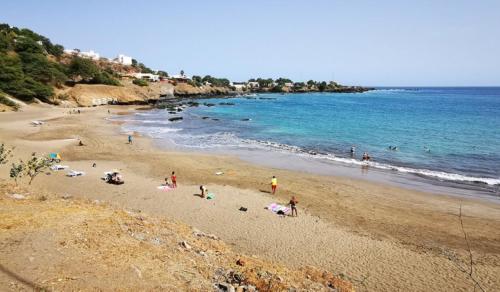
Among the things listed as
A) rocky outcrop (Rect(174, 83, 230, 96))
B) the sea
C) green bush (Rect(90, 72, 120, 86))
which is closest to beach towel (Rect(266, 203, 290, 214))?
the sea

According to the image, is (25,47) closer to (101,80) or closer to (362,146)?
(101,80)

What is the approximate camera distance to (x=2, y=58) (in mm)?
60188

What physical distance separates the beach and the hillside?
2.44 m

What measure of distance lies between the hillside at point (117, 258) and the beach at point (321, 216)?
8.01 feet

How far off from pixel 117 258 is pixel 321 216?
434 inches

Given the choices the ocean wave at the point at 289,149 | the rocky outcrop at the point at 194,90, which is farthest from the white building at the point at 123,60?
the ocean wave at the point at 289,149

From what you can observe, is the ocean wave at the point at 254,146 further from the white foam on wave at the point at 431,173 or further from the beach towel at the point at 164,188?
the beach towel at the point at 164,188

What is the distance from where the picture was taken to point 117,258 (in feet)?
32.4

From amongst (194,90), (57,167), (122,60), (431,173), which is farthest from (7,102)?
(122,60)

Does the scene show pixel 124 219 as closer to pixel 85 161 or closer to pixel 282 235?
pixel 282 235

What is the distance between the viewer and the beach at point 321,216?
13.1m

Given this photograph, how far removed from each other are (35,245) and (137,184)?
39.5ft

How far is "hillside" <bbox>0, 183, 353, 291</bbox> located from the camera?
8.77 meters

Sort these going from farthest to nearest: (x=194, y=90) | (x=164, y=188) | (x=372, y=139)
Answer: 1. (x=194, y=90)
2. (x=372, y=139)
3. (x=164, y=188)
